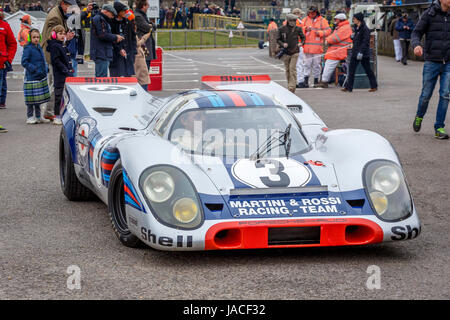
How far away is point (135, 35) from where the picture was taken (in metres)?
12.7

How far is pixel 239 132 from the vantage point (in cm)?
566

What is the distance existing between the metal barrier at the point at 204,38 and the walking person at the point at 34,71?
23.6 metres

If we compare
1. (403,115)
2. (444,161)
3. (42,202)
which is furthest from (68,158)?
(403,115)

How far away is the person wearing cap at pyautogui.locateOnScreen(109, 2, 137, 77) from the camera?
40.5 feet

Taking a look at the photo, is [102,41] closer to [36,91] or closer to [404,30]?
[36,91]

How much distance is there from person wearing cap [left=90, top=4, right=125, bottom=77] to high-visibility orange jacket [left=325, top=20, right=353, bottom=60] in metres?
6.03

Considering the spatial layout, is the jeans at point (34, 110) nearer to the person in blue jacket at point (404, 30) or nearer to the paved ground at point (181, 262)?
the paved ground at point (181, 262)

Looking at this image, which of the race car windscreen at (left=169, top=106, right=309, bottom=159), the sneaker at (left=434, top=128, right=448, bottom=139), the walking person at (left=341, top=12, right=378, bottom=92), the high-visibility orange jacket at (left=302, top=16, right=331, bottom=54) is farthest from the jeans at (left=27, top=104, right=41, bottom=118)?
the high-visibility orange jacket at (left=302, top=16, right=331, bottom=54)

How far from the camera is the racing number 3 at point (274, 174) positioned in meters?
4.92

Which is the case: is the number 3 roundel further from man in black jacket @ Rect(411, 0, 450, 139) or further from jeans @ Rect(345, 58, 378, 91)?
jeans @ Rect(345, 58, 378, 91)

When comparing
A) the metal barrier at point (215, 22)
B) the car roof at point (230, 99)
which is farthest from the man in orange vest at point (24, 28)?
the metal barrier at point (215, 22)
